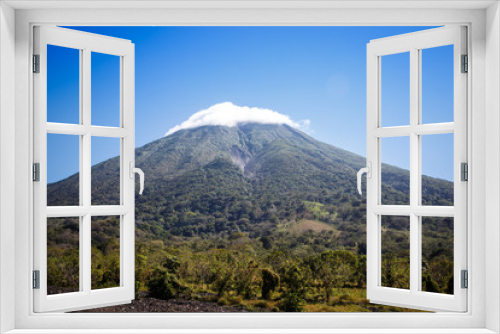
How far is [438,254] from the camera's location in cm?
532

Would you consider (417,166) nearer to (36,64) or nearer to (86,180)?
(86,180)

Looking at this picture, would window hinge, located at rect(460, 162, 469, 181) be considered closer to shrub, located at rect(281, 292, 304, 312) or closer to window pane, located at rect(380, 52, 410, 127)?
window pane, located at rect(380, 52, 410, 127)

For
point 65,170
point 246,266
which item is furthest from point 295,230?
point 65,170

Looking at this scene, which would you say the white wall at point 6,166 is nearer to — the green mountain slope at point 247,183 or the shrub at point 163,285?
the shrub at point 163,285

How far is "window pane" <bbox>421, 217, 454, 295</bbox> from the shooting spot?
4.86 metres

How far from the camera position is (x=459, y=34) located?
232 centimetres

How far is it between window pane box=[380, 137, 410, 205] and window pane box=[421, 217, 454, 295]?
3.29 ft

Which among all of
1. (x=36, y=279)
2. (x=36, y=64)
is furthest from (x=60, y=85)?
(x=36, y=279)

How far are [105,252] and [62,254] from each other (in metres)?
1.02

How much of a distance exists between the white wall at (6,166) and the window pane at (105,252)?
361 centimetres

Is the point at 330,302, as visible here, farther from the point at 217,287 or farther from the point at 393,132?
the point at 393,132

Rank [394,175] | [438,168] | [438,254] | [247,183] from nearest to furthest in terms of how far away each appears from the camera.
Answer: [438,168] < [438,254] < [394,175] < [247,183]

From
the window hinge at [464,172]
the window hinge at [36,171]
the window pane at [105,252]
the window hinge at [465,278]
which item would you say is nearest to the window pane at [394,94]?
the window hinge at [464,172]

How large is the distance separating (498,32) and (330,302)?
4.96m
